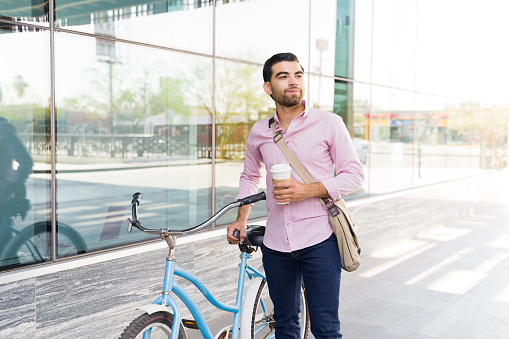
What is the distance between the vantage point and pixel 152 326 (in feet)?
7.76

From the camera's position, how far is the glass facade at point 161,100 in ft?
11.9

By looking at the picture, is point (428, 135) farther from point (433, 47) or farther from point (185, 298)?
point (185, 298)

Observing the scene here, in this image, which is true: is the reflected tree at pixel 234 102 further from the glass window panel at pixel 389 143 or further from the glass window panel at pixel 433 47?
the glass window panel at pixel 433 47

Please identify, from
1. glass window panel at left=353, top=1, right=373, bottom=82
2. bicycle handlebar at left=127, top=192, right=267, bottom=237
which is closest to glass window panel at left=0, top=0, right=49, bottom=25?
bicycle handlebar at left=127, top=192, right=267, bottom=237

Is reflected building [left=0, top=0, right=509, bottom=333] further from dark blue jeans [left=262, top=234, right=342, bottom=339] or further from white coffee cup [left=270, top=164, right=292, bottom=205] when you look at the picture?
white coffee cup [left=270, top=164, right=292, bottom=205]

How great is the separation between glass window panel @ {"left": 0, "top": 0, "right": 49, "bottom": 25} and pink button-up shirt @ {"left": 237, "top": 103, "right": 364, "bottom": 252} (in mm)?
1975

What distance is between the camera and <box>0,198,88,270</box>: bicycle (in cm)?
350

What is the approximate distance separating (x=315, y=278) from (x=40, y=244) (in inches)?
80.7

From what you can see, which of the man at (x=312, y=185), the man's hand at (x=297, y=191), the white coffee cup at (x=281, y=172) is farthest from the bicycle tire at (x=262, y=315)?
the white coffee cup at (x=281, y=172)

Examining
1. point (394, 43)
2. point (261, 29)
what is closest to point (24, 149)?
point (261, 29)

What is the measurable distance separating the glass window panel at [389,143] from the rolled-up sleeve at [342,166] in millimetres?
5702

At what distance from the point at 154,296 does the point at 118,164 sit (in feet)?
6.37

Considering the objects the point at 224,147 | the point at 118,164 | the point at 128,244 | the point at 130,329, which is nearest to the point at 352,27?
the point at 224,147

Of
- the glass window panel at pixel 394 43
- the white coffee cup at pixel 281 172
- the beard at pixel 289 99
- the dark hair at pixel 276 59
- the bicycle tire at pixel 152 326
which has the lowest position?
the bicycle tire at pixel 152 326
